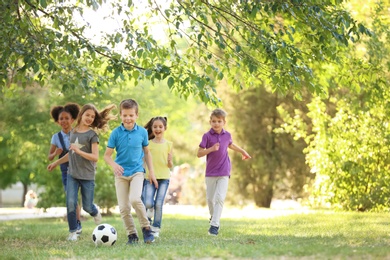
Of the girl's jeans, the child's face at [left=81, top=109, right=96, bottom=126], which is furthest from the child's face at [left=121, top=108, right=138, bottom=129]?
the girl's jeans

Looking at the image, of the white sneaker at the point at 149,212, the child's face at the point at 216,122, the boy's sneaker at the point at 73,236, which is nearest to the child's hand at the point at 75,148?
the boy's sneaker at the point at 73,236

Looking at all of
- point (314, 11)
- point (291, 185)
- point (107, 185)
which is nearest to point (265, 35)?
point (314, 11)

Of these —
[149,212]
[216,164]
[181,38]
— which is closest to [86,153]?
[149,212]

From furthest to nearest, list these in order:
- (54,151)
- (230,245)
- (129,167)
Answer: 1. (54,151)
2. (129,167)
3. (230,245)

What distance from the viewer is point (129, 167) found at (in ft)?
33.9

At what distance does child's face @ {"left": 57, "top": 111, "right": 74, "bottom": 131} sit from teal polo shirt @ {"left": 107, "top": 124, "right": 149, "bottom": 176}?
2.46 m

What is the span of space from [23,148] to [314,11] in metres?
13.4

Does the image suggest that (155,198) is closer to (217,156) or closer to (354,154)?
(217,156)

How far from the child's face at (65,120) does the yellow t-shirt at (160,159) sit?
157 cm

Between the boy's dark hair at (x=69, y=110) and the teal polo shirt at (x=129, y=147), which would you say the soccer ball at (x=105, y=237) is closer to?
the teal polo shirt at (x=129, y=147)

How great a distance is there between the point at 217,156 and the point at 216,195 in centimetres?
59

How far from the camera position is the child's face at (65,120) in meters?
12.7

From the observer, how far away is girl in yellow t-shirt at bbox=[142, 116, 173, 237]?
38.4 ft

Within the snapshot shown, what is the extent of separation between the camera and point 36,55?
11.3m
